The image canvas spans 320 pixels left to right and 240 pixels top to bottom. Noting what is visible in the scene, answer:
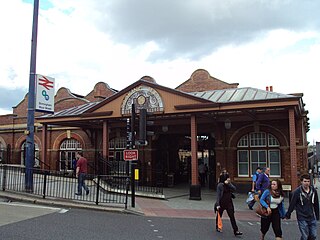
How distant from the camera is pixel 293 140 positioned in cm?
1288

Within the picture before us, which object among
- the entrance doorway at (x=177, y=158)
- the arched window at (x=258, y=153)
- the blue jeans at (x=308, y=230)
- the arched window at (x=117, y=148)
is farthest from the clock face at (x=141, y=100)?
the blue jeans at (x=308, y=230)

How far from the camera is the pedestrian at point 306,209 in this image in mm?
5836

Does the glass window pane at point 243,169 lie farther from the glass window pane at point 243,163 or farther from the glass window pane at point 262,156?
the glass window pane at point 262,156

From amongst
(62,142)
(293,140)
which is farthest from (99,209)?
(62,142)

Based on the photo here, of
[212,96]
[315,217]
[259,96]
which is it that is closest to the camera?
[315,217]

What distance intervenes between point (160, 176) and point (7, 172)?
30.7ft

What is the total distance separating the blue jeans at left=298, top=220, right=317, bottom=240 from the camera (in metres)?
5.82

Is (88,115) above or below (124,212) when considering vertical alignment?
above

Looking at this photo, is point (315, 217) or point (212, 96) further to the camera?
point (212, 96)

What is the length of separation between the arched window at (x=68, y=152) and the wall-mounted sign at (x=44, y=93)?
31.4 feet

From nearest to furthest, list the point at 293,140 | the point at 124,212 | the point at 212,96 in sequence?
the point at 124,212 → the point at 293,140 → the point at 212,96

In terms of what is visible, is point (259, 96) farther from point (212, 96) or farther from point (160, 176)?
point (160, 176)

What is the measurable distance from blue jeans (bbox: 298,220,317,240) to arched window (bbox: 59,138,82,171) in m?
19.4

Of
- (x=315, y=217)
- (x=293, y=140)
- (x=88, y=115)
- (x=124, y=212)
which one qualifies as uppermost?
(x=88, y=115)
